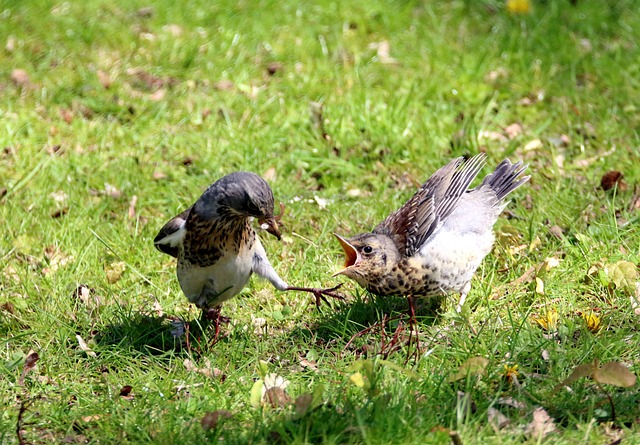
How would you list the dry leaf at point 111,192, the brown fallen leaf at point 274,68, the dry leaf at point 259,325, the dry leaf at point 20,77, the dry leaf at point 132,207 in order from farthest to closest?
the brown fallen leaf at point 274,68 < the dry leaf at point 20,77 < the dry leaf at point 111,192 < the dry leaf at point 132,207 < the dry leaf at point 259,325

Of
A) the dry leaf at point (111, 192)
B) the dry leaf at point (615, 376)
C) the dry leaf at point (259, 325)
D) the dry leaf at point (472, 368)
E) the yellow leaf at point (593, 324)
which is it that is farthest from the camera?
the dry leaf at point (111, 192)

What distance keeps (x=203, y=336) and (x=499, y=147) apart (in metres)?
3.19

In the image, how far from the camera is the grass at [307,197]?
3.99 meters

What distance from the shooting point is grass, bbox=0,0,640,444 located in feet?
13.1

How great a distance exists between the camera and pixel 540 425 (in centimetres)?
375

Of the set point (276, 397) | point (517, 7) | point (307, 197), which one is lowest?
point (307, 197)

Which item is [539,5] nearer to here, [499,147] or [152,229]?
[499,147]

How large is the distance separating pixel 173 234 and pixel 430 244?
1456 mm

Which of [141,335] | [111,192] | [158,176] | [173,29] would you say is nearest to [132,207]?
[111,192]

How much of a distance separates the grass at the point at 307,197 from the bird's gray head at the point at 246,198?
2.44ft

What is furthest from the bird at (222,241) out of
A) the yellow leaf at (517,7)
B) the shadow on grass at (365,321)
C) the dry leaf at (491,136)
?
the yellow leaf at (517,7)

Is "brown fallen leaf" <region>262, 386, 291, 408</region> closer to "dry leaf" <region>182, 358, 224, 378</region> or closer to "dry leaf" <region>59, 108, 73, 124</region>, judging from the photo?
"dry leaf" <region>182, 358, 224, 378</region>

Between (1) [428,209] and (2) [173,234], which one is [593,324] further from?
(2) [173,234]

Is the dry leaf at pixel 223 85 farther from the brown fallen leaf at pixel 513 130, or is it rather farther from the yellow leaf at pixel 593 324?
the yellow leaf at pixel 593 324
